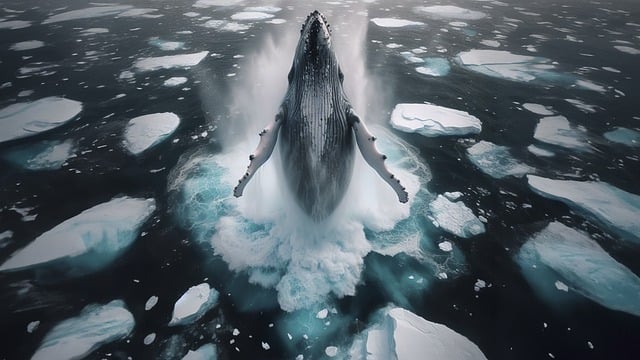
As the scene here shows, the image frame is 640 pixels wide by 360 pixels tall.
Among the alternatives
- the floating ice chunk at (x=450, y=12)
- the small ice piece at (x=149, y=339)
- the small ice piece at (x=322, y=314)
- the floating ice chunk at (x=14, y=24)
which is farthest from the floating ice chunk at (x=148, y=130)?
the floating ice chunk at (x=450, y=12)

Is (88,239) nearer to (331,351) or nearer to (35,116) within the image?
(331,351)

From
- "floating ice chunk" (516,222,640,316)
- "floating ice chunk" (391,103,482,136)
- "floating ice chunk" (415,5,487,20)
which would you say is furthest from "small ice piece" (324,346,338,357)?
"floating ice chunk" (415,5,487,20)

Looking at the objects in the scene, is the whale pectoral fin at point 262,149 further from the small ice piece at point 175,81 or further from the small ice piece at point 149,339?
the small ice piece at point 175,81

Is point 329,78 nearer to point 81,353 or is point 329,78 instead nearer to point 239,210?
point 239,210

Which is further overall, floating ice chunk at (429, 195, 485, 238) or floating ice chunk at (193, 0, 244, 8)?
floating ice chunk at (193, 0, 244, 8)

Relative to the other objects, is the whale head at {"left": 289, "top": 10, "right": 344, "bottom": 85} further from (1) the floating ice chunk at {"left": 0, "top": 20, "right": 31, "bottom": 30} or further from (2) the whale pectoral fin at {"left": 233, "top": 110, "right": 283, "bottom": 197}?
(1) the floating ice chunk at {"left": 0, "top": 20, "right": 31, "bottom": 30}
